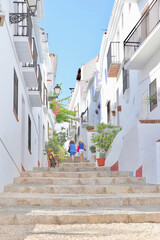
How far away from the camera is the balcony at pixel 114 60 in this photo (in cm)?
1948

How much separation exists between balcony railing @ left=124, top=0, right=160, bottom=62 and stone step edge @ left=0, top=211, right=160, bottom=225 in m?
7.97

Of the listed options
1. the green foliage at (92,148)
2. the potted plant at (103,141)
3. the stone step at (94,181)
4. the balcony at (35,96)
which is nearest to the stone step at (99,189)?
the stone step at (94,181)

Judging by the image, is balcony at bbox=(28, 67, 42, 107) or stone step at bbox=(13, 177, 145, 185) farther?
balcony at bbox=(28, 67, 42, 107)

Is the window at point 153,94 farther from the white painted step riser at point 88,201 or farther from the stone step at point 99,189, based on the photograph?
the white painted step riser at point 88,201

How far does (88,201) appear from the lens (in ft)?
24.2

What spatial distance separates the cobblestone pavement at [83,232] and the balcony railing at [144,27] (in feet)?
27.5

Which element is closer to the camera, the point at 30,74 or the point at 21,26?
the point at 21,26

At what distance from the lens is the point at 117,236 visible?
16.6 ft

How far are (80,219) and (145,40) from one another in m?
8.76

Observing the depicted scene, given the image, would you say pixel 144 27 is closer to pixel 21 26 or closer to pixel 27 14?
pixel 21 26

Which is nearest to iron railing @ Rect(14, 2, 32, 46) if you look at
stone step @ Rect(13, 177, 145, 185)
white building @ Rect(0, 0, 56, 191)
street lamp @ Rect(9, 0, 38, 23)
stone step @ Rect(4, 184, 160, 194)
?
white building @ Rect(0, 0, 56, 191)

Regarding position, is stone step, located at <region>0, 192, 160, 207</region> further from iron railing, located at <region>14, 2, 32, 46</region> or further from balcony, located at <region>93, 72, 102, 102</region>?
balcony, located at <region>93, 72, 102, 102</region>

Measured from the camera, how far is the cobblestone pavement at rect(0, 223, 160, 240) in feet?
16.5

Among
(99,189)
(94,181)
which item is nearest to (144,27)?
(94,181)
